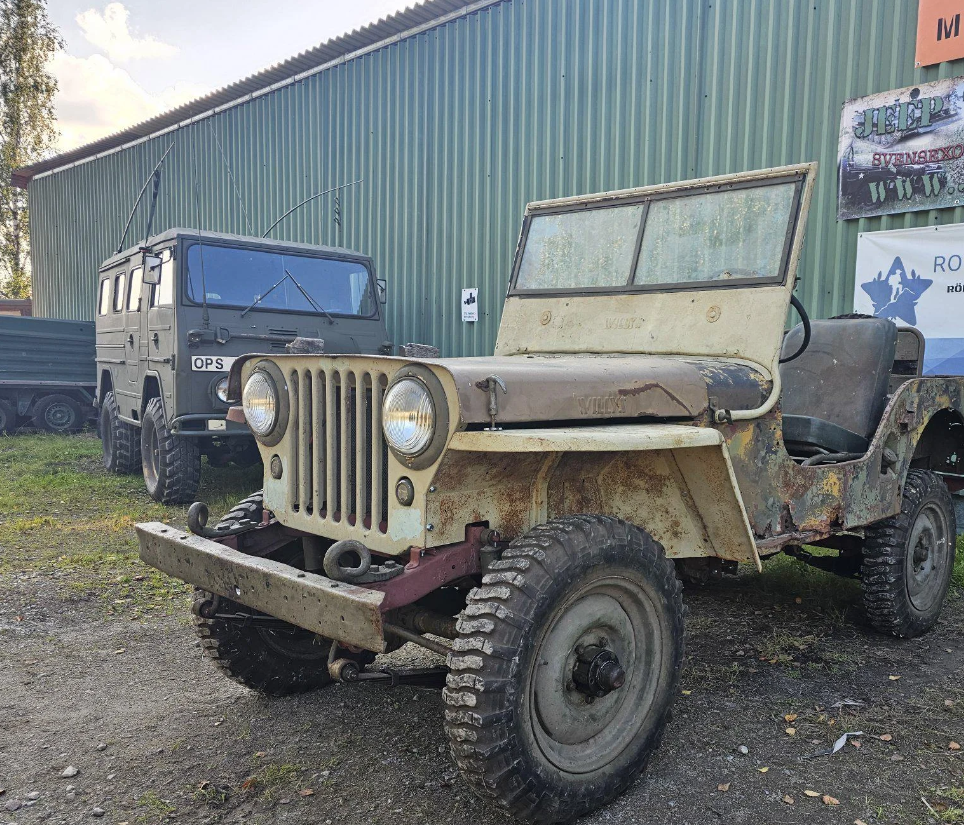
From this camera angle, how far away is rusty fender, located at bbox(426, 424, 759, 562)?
2.34 meters

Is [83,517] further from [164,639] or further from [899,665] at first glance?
[899,665]

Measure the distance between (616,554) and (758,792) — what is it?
92 cm

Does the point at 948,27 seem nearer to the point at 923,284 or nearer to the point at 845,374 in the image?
the point at 923,284

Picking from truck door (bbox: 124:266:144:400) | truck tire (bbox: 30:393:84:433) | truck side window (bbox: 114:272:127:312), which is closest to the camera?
truck door (bbox: 124:266:144:400)

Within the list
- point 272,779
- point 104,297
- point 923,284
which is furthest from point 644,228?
point 104,297

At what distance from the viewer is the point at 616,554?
2.48m

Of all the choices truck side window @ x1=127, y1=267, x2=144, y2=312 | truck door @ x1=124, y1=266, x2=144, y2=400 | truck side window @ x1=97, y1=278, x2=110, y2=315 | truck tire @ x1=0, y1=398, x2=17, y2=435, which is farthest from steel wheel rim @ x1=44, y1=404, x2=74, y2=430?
truck side window @ x1=127, y1=267, x2=144, y2=312

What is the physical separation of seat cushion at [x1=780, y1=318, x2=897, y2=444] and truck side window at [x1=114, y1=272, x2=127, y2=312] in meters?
6.69

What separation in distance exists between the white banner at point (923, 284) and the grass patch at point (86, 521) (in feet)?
17.4

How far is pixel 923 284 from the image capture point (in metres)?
6.16

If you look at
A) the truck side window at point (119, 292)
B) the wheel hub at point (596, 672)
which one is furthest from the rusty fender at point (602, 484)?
the truck side window at point (119, 292)

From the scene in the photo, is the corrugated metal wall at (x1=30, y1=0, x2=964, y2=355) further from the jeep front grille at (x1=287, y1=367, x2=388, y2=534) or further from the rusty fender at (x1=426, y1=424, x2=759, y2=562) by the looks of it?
the jeep front grille at (x1=287, y1=367, x2=388, y2=534)

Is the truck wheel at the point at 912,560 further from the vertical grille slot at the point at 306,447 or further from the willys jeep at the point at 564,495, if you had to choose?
the vertical grille slot at the point at 306,447

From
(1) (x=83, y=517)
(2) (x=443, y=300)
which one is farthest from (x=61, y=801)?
(2) (x=443, y=300)
